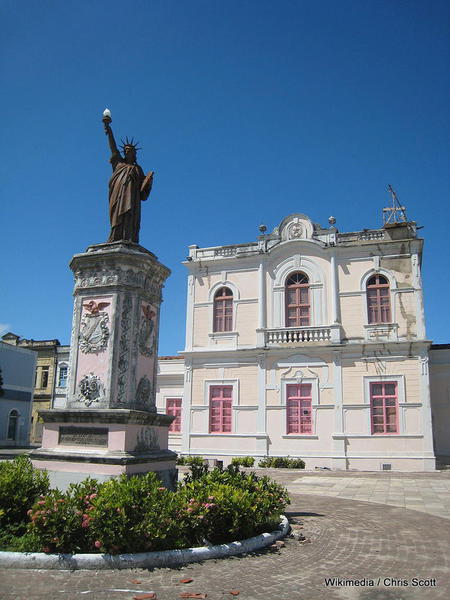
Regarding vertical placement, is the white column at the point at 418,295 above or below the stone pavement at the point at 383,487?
above

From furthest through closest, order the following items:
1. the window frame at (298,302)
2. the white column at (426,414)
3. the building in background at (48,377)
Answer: the building in background at (48,377), the window frame at (298,302), the white column at (426,414)

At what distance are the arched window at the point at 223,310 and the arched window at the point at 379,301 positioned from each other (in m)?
5.67

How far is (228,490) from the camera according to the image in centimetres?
625

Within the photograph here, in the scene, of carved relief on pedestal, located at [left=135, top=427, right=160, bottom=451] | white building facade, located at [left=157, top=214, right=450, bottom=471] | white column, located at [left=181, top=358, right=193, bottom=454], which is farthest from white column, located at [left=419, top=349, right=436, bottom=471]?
carved relief on pedestal, located at [left=135, top=427, right=160, bottom=451]

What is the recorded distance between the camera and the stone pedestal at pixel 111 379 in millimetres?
7020

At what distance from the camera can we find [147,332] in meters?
8.11

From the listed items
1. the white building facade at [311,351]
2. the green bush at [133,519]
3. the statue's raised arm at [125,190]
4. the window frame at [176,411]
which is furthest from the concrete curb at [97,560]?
the window frame at [176,411]

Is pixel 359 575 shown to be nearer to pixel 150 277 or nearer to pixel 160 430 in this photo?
pixel 160 430

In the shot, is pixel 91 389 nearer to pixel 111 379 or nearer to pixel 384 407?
pixel 111 379

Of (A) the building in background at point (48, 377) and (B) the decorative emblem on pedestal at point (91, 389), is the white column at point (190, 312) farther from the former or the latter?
(A) the building in background at point (48, 377)

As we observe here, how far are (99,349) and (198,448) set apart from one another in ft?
45.8

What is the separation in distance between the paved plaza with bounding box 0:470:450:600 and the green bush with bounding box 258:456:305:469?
975cm

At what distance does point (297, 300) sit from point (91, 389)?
1434cm

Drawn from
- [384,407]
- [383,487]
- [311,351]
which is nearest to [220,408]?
[311,351]
